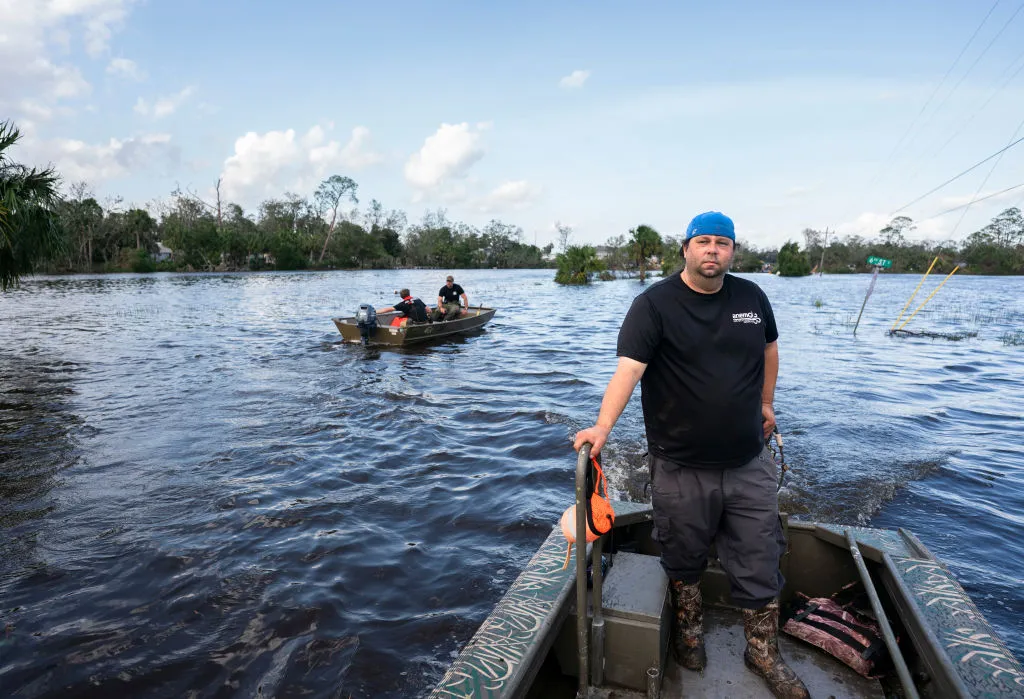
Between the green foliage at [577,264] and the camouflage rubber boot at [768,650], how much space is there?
52380 mm

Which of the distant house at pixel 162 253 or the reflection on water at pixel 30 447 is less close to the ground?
the distant house at pixel 162 253

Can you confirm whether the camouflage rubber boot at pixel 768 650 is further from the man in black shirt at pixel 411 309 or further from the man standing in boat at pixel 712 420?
the man in black shirt at pixel 411 309

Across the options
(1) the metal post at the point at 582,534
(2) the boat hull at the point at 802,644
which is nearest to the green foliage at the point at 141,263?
(2) the boat hull at the point at 802,644

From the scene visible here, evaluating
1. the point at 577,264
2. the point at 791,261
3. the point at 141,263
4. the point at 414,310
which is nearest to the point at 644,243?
the point at 577,264

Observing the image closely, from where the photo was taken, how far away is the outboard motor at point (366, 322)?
51.2 ft

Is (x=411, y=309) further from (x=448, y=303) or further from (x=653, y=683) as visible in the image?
(x=653, y=683)

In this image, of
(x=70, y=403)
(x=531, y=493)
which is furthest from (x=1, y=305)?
(x=531, y=493)

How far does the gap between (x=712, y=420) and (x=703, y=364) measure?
27cm

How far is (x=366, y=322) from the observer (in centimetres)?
1566

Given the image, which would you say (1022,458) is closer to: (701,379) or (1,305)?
(701,379)

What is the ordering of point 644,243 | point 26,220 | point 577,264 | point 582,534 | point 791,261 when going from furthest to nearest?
point 791,261 < point 644,243 < point 577,264 < point 26,220 < point 582,534

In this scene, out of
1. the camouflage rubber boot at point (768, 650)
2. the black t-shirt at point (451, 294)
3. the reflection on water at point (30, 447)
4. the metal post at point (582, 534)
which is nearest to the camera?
the metal post at point (582, 534)

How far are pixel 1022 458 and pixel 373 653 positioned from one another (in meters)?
9.17

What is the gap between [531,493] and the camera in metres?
6.99
